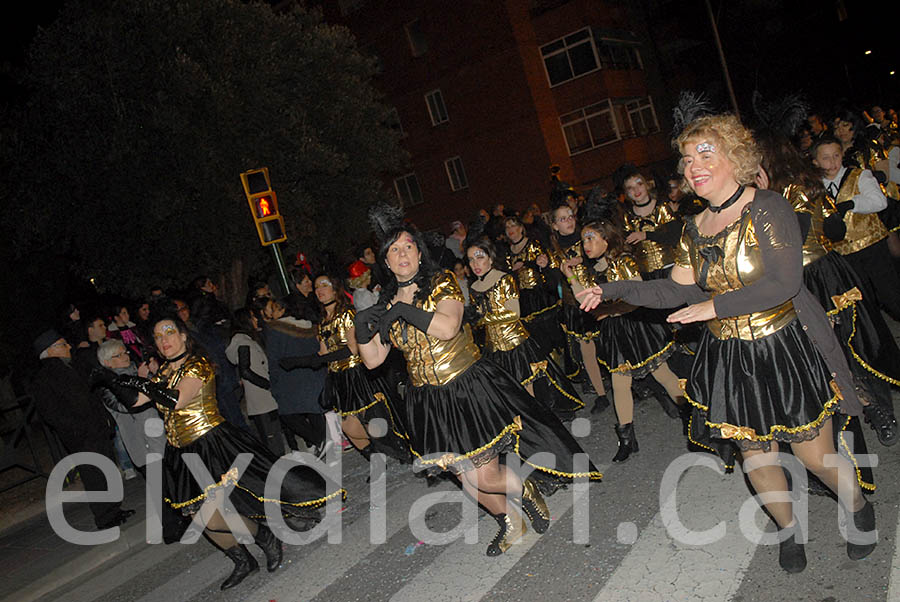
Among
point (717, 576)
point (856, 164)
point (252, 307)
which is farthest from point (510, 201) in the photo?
point (717, 576)

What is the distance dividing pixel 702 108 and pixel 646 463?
2601 millimetres

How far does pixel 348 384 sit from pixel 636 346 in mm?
2678

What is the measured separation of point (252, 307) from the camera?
8477mm

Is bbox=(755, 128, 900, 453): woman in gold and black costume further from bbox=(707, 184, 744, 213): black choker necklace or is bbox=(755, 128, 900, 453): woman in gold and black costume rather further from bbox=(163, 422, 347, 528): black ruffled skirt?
bbox=(163, 422, 347, 528): black ruffled skirt

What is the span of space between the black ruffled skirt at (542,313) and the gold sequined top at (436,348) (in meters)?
3.36

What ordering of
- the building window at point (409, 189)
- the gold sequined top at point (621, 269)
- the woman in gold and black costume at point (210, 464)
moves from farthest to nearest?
the building window at point (409, 189)
the gold sequined top at point (621, 269)
the woman in gold and black costume at point (210, 464)

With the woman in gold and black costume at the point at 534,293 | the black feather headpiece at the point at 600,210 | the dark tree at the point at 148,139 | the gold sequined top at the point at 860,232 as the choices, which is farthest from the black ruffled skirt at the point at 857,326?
the dark tree at the point at 148,139

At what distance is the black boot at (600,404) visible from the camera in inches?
276

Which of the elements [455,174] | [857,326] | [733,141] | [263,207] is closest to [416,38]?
[455,174]

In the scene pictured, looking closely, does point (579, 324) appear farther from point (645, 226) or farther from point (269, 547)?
point (269, 547)

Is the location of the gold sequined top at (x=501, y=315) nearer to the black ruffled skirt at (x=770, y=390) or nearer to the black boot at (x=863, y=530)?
the black ruffled skirt at (x=770, y=390)

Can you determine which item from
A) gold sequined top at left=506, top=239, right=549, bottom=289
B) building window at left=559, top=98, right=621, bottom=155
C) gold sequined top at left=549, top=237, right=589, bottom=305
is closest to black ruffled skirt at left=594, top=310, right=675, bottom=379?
gold sequined top at left=549, top=237, right=589, bottom=305

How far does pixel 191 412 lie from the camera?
5.10 meters

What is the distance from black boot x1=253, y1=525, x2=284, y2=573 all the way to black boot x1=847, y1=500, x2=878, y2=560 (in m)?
3.77
